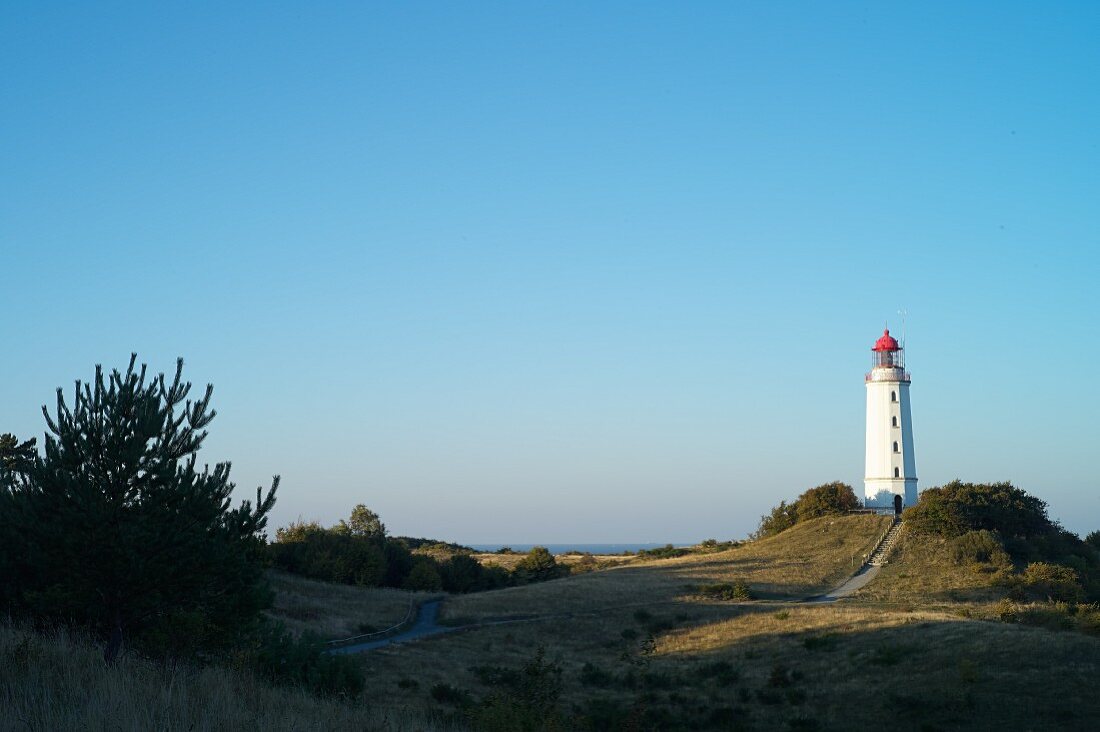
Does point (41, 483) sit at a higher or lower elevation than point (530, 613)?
higher

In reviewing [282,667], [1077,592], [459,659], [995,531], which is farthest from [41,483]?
[995,531]

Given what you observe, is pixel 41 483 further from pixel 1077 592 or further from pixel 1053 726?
pixel 1077 592

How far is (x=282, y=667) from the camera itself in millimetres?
18578

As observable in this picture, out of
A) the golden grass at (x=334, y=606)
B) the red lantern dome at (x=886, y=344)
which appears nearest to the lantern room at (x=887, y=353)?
the red lantern dome at (x=886, y=344)

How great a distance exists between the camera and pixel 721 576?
193ft

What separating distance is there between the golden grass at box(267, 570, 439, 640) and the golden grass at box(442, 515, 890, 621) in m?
3.18

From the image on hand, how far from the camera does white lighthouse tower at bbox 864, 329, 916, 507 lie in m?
73.2

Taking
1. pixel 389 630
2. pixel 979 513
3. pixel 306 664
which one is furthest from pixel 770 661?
pixel 979 513

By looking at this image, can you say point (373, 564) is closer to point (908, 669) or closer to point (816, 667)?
point (816, 667)

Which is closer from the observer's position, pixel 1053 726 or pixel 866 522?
pixel 1053 726

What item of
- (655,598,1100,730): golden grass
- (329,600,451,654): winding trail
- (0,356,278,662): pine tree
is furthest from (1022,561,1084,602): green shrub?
(0,356,278,662): pine tree

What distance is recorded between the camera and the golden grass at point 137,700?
26.7ft

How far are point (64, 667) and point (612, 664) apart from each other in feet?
90.9

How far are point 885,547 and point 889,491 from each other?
9800 mm
